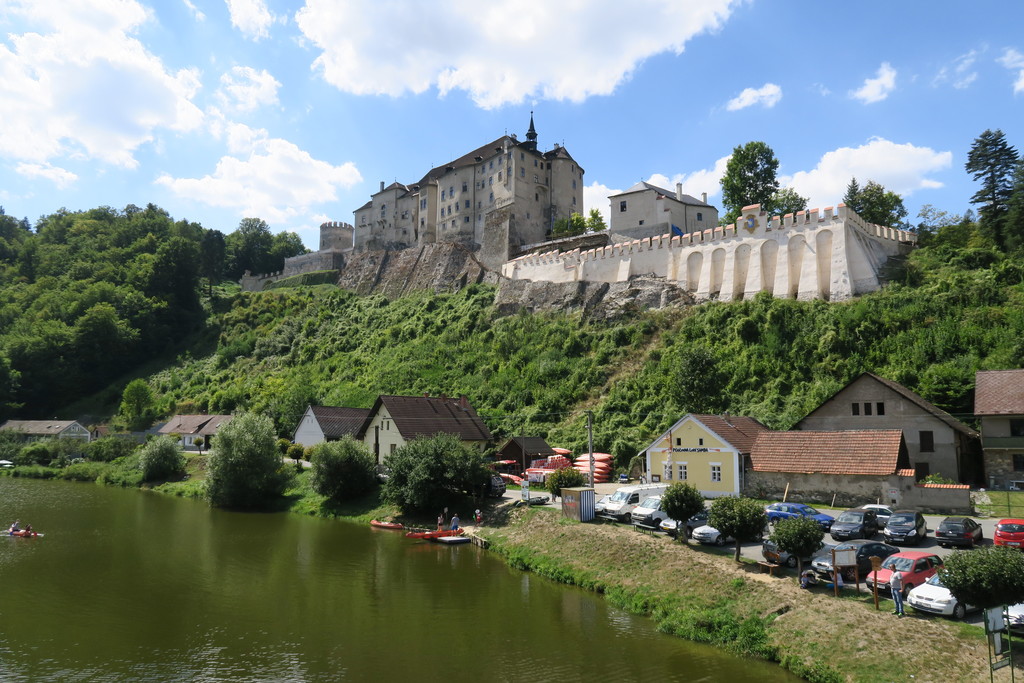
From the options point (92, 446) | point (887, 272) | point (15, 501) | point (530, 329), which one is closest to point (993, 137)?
point (887, 272)

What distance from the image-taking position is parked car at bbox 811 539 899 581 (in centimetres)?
1900

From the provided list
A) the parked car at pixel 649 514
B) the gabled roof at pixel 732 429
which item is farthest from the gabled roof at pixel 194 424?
the parked car at pixel 649 514

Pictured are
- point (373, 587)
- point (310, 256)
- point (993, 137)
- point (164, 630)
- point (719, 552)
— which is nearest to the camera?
point (164, 630)

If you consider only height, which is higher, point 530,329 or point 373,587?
point 530,329

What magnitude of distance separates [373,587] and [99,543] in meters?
16.7

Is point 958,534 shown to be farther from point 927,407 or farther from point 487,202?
point 487,202

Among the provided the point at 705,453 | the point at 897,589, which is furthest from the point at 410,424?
the point at 897,589

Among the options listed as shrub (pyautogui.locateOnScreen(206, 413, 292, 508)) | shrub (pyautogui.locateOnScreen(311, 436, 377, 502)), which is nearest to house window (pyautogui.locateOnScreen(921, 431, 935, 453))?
shrub (pyautogui.locateOnScreen(311, 436, 377, 502))

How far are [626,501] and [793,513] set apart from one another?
6.90 meters

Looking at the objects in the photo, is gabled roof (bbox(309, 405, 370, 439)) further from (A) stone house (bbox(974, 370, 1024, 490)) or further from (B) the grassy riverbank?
(A) stone house (bbox(974, 370, 1024, 490))

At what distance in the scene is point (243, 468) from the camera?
4309 cm

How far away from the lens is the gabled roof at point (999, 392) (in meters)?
30.0

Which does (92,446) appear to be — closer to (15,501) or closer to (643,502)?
(15,501)

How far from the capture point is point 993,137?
2234 inches
